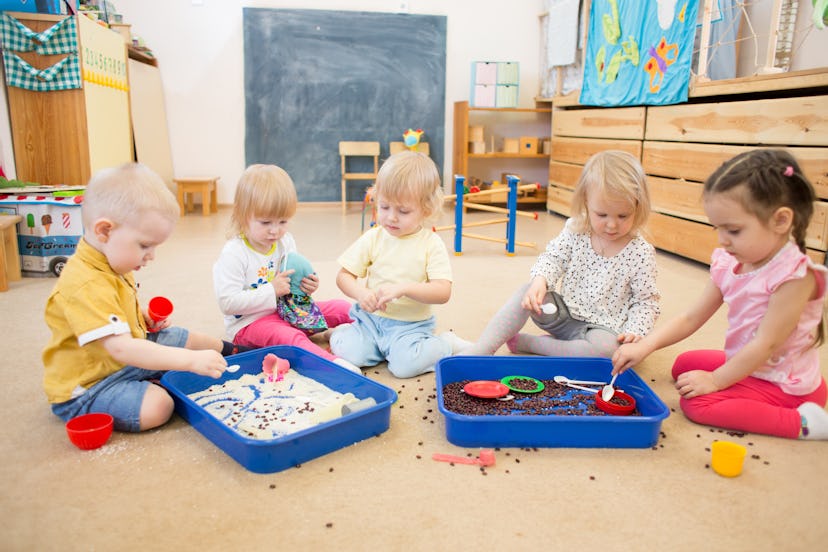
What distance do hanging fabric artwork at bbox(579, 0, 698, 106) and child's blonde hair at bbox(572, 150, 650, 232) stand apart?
1.97 metres

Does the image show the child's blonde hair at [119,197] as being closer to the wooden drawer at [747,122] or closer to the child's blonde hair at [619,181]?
the child's blonde hair at [619,181]

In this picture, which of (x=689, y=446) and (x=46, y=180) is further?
(x=46, y=180)

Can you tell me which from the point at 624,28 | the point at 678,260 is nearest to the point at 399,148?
the point at 624,28

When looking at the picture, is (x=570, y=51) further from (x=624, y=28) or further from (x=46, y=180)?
(x=46, y=180)

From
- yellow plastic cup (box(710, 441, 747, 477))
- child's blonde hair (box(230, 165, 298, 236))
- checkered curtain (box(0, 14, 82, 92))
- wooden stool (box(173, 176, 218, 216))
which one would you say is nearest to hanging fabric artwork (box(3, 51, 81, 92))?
checkered curtain (box(0, 14, 82, 92))

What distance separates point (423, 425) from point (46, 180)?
2.96m

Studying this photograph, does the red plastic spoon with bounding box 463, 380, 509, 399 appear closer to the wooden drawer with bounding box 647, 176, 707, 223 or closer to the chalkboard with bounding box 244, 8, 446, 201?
the wooden drawer with bounding box 647, 176, 707, 223

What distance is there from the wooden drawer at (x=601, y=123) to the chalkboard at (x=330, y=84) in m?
1.13

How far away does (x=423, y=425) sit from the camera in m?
1.43

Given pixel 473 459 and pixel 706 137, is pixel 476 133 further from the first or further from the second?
pixel 473 459

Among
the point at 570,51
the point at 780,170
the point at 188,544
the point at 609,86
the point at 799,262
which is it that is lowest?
the point at 188,544

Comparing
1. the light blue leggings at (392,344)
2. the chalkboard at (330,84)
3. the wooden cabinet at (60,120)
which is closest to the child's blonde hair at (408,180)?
the light blue leggings at (392,344)

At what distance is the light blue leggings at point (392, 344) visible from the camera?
67.3 inches

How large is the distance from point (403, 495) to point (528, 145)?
4524 mm
